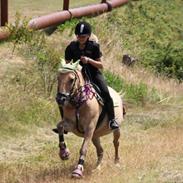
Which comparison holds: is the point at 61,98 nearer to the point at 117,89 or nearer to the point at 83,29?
the point at 83,29

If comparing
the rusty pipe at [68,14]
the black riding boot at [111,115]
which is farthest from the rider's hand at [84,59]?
the rusty pipe at [68,14]

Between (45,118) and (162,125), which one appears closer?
(45,118)

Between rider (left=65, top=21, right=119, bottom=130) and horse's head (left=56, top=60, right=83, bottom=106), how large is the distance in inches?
12.6

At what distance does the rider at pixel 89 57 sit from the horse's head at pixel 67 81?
0.32m

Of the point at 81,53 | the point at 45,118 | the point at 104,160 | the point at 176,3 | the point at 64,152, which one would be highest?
the point at 81,53

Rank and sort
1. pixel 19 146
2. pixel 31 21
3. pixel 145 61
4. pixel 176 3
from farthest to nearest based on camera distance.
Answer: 1. pixel 176 3
2. pixel 145 61
3. pixel 31 21
4. pixel 19 146

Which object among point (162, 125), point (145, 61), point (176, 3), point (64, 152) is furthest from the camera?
point (176, 3)

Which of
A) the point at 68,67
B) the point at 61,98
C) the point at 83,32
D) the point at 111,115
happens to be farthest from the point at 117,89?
the point at 61,98

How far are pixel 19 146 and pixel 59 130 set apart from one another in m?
3.51

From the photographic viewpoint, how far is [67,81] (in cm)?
896

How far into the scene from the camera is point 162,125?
16.0 metres

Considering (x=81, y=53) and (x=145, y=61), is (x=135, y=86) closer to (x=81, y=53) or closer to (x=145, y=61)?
(x=145, y=61)

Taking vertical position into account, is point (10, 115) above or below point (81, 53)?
below

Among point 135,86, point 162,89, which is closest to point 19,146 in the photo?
point 135,86
